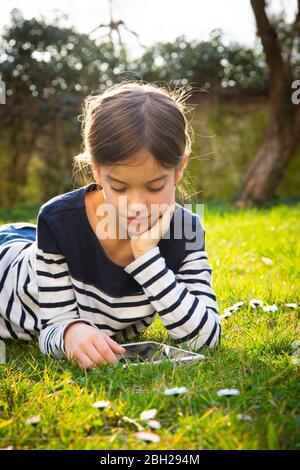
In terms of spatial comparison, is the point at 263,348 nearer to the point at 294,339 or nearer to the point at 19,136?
the point at 294,339

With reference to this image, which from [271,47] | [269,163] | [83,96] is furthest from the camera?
[83,96]

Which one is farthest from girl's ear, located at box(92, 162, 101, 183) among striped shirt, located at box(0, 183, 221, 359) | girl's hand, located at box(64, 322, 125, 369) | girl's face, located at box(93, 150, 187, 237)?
girl's hand, located at box(64, 322, 125, 369)

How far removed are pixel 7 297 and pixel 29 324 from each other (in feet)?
0.73

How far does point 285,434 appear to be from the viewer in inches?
56.6

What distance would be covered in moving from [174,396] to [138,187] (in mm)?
691

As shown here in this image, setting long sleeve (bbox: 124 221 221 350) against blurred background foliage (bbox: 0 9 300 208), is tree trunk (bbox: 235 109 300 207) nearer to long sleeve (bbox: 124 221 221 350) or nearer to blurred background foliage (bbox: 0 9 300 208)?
blurred background foliage (bbox: 0 9 300 208)

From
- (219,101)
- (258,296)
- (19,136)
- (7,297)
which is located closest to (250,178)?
(219,101)

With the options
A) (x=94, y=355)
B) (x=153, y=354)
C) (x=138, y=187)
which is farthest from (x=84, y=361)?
(x=138, y=187)

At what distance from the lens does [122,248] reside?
2.32 meters

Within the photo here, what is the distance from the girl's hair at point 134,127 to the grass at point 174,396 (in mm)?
717

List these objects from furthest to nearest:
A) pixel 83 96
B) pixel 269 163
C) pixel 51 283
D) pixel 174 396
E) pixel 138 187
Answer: pixel 83 96 → pixel 269 163 → pixel 51 283 → pixel 138 187 → pixel 174 396

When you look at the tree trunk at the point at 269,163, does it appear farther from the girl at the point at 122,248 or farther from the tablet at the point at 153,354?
the tablet at the point at 153,354

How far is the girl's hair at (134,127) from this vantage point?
1.95 m

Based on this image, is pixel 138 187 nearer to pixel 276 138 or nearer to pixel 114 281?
pixel 114 281
